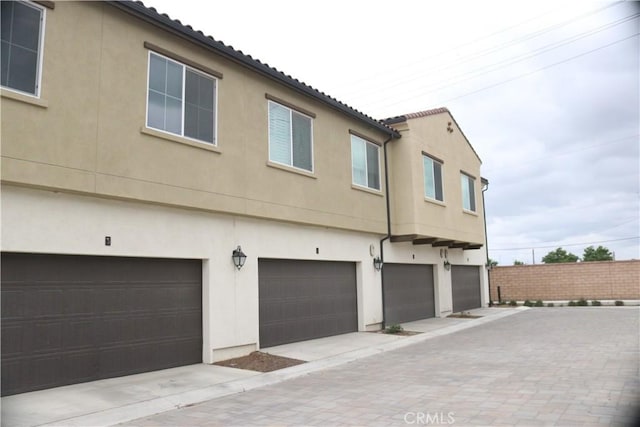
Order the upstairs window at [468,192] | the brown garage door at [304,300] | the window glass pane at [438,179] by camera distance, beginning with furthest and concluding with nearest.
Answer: the upstairs window at [468,192] < the window glass pane at [438,179] < the brown garage door at [304,300]

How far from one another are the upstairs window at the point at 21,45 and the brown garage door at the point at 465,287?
713 inches

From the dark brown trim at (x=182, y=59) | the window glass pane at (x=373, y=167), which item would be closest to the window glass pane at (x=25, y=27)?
the dark brown trim at (x=182, y=59)

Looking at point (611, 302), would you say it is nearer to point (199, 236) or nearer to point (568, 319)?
point (568, 319)

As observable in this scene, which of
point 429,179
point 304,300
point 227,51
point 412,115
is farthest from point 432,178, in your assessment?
point 227,51

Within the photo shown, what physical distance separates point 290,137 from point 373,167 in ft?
14.4

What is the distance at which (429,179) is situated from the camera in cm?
1784

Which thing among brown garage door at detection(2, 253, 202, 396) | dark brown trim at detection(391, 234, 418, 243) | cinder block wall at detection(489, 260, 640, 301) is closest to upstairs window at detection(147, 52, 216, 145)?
brown garage door at detection(2, 253, 202, 396)

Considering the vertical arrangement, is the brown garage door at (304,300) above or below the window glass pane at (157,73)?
below

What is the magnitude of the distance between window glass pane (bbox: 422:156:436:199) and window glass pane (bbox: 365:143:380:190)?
2067 mm

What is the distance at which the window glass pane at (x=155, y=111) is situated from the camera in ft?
29.9

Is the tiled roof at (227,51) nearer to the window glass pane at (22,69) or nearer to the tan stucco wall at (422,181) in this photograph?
the window glass pane at (22,69)

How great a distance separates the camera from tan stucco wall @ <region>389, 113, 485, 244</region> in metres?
16.4

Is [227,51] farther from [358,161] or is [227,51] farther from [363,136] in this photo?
[363,136]

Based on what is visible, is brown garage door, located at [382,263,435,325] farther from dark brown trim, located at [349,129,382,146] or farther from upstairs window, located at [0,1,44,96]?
upstairs window, located at [0,1,44,96]
